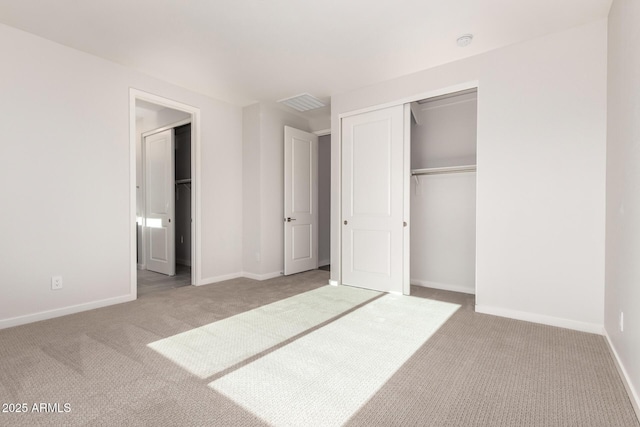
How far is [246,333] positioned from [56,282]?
1966mm

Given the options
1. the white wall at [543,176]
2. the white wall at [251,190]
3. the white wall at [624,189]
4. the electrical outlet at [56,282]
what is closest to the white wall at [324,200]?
the white wall at [251,190]

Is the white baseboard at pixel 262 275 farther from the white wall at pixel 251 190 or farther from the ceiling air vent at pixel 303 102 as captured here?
the ceiling air vent at pixel 303 102

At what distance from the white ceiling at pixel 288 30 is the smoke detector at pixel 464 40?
5cm

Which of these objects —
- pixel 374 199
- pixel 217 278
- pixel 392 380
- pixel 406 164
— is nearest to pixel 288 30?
pixel 406 164

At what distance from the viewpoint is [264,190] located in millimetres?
4789

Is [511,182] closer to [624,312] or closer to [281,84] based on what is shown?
[624,312]

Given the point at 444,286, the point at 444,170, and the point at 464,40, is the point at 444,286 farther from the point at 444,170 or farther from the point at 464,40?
the point at 464,40

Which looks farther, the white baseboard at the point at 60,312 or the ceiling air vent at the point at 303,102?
the ceiling air vent at the point at 303,102

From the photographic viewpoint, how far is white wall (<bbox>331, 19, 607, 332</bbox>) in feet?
8.77

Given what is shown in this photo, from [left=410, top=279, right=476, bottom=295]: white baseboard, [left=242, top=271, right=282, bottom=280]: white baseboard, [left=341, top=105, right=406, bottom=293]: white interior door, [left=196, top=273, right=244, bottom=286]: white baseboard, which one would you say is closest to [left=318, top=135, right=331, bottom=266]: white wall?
[left=242, top=271, right=282, bottom=280]: white baseboard

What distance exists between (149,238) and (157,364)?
381 centimetres

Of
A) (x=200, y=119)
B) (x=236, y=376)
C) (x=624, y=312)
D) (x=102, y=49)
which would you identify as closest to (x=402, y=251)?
(x=624, y=312)

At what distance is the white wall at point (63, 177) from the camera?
279cm

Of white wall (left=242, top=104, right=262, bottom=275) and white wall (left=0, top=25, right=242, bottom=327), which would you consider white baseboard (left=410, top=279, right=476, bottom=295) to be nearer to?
white wall (left=242, top=104, right=262, bottom=275)
